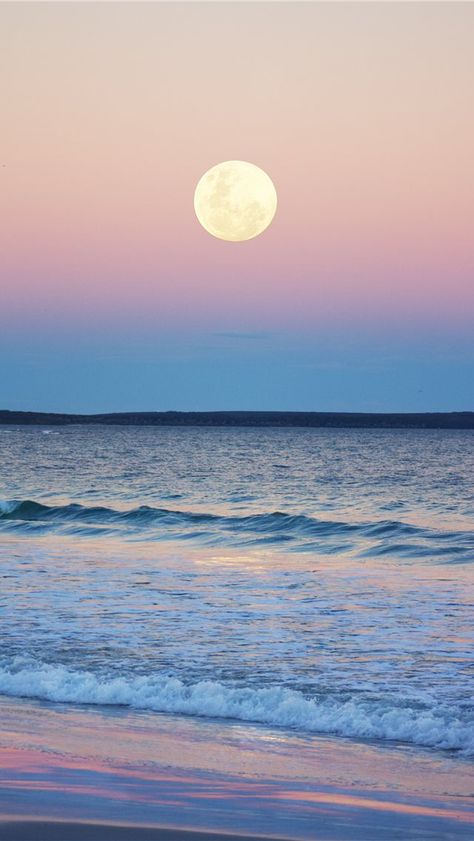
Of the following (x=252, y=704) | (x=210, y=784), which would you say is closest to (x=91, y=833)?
(x=210, y=784)

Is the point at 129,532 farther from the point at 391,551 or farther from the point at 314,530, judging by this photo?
the point at 391,551

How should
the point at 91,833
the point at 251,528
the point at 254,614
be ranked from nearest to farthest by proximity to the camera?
the point at 91,833 < the point at 254,614 < the point at 251,528

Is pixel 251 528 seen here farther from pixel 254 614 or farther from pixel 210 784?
pixel 210 784

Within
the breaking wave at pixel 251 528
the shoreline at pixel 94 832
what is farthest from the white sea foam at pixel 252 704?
the breaking wave at pixel 251 528

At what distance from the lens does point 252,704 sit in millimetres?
10359

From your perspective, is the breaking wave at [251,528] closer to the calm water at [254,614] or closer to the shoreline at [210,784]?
the calm water at [254,614]

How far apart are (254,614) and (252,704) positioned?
524 centimetres

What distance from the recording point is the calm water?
Answer: 34.5 feet

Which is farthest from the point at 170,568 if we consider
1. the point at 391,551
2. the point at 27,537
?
the point at 27,537

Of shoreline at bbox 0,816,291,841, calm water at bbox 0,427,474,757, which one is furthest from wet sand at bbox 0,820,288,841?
calm water at bbox 0,427,474,757

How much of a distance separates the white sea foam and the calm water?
19 millimetres

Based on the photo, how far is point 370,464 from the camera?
77.4 m

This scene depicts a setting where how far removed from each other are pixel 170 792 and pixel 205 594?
404 inches

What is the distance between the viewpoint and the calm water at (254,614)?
10516mm
